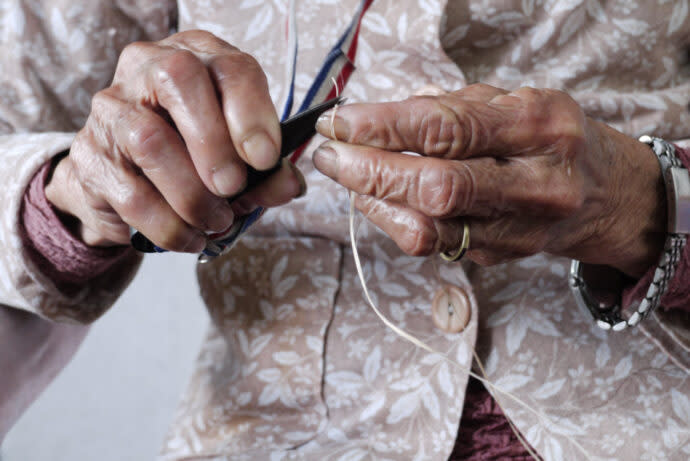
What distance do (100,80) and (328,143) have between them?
50cm

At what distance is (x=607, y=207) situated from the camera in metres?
0.56

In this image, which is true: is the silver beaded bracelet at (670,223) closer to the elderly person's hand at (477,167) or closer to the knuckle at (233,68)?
the elderly person's hand at (477,167)

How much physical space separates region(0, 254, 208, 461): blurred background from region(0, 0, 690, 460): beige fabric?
886 millimetres

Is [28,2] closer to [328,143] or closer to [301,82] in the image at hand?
[301,82]

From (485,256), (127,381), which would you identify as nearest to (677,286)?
(485,256)

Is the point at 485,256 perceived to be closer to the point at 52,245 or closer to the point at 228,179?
the point at 228,179

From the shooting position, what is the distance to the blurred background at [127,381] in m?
1.60

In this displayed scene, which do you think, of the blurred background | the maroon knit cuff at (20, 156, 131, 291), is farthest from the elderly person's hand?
the blurred background

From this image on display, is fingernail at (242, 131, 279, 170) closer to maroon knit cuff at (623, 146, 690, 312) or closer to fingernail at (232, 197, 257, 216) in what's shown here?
fingernail at (232, 197, 257, 216)

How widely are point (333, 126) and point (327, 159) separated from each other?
3cm

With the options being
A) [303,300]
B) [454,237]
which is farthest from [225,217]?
[303,300]

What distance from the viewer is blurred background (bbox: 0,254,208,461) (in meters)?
1.60

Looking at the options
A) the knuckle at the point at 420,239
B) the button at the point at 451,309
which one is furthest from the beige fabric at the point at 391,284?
the knuckle at the point at 420,239

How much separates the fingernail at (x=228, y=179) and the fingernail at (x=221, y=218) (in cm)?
3
